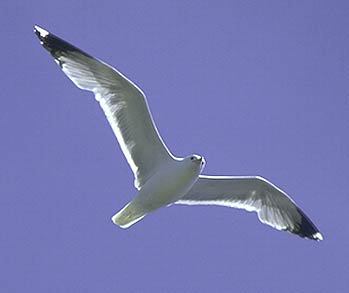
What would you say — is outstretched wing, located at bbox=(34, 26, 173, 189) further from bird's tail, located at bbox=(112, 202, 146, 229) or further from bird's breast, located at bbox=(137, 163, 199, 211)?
bird's tail, located at bbox=(112, 202, 146, 229)

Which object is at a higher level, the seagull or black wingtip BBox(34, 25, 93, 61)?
black wingtip BBox(34, 25, 93, 61)

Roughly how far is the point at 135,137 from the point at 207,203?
5.28 feet

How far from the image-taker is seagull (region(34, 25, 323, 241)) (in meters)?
17.1

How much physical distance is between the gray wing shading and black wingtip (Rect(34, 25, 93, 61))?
280 centimetres

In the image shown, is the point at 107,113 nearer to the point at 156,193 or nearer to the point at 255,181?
the point at 156,193

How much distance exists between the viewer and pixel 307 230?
1917 cm

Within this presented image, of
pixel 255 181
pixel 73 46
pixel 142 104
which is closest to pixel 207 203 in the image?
pixel 255 181

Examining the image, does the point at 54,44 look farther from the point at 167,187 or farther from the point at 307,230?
the point at 307,230

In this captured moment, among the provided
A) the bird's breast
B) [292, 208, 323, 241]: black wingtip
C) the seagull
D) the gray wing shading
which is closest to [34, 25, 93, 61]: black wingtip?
the seagull

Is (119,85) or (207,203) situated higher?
(119,85)

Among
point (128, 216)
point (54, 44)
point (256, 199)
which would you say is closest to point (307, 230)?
point (256, 199)

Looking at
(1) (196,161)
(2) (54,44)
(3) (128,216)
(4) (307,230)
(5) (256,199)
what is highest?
(2) (54,44)

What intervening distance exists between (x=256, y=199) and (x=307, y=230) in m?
1.15

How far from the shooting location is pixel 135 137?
1756 centimetres
